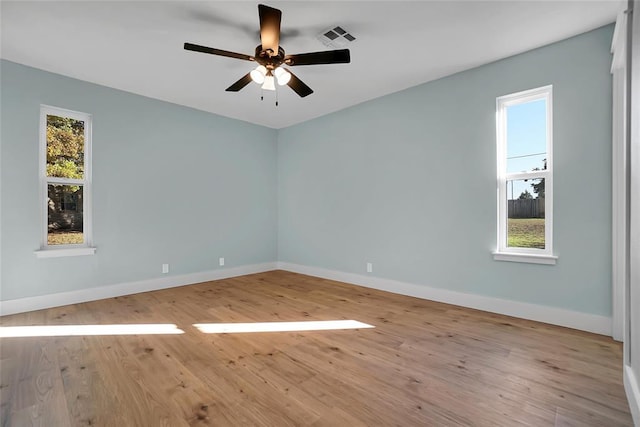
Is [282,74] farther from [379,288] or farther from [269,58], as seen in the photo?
[379,288]

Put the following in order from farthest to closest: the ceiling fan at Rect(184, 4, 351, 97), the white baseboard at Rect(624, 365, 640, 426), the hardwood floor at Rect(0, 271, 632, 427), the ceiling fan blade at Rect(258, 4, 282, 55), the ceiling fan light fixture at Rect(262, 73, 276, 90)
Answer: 1. the ceiling fan light fixture at Rect(262, 73, 276, 90)
2. the ceiling fan at Rect(184, 4, 351, 97)
3. the ceiling fan blade at Rect(258, 4, 282, 55)
4. the hardwood floor at Rect(0, 271, 632, 427)
5. the white baseboard at Rect(624, 365, 640, 426)

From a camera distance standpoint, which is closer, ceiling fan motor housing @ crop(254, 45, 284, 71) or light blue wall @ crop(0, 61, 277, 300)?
ceiling fan motor housing @ crop(254, 45, 284, 71)

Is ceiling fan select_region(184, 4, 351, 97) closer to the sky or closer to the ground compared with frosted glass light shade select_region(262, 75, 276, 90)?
closer to the sky

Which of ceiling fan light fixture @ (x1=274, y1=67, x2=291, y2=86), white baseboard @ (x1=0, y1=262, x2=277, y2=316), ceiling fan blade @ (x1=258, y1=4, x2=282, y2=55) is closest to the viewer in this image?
ceiling fan blade @ (x1=258, y1=4, x2=282, y2=55)

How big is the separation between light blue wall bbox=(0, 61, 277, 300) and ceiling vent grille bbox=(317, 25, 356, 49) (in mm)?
2849

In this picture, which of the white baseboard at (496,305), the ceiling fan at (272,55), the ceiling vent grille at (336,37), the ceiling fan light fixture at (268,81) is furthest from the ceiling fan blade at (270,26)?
the white baseboard at (496,305)

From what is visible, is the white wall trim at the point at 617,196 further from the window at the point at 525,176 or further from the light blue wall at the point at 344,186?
the window at the point at 525,176

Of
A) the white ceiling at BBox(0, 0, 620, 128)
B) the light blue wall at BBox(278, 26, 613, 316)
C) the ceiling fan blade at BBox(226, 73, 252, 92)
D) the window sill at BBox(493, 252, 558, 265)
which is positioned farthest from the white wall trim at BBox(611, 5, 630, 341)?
the ceiling fan blade at BBox(226, 73, 252, 92)

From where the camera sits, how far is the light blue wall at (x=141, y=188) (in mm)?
3324

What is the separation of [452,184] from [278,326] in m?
2.64

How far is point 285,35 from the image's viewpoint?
2.78 m

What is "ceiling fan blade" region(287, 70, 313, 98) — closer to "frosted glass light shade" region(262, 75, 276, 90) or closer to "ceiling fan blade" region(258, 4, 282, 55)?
"frosted glass light shade" region(262, 75, 276, 90)

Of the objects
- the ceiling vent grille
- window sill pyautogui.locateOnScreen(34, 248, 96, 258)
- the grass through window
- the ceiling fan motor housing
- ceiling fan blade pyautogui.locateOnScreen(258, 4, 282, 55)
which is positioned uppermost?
the ceiling vent grille

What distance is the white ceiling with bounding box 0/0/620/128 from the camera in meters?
2.42
